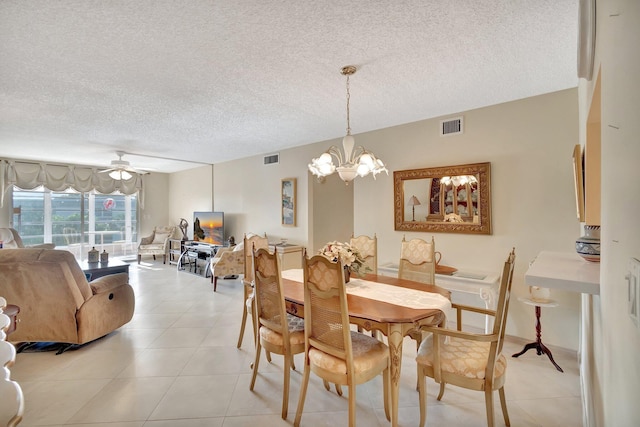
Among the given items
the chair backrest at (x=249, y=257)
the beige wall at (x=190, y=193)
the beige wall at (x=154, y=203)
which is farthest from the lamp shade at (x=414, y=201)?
the beige wall at (x=154, y=203)

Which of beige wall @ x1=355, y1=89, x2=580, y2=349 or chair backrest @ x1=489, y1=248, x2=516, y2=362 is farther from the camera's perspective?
beige wall @ x1=355, y1=89, x2=580, y2=349

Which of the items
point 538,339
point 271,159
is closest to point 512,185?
point 538,339

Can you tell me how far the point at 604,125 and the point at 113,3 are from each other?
8.00ft

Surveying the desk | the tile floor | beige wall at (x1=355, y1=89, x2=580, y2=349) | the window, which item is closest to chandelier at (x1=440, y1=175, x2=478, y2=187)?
beige wall at (x1=355, y1=89, x2=580, y2=349)

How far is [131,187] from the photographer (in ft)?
27.7

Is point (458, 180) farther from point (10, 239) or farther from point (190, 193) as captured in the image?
point (10, 239)

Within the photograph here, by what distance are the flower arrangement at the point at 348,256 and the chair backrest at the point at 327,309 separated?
1.65 ft

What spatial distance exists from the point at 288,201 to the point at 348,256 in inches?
139

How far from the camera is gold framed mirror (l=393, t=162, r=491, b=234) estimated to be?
11.1 ft

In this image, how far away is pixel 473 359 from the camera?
5.97ft

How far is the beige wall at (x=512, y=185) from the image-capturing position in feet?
9.67

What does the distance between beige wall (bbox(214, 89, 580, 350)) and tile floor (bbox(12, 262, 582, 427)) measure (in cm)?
61

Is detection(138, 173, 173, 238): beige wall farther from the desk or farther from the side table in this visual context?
the side table

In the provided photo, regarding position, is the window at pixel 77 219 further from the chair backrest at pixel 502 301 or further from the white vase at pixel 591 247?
the white vase at pixel 591 247
